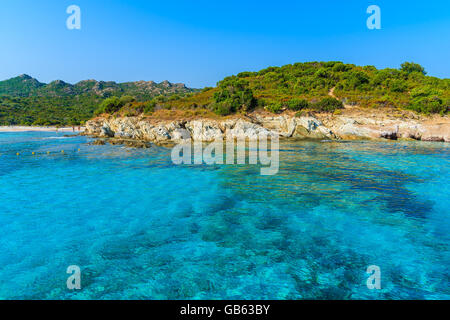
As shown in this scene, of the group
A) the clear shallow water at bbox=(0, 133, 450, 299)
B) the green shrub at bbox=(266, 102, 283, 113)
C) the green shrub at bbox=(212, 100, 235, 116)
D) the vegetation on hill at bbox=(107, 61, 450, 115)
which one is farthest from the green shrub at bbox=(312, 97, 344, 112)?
the clear shallow water at bbox=(0, 133, 450, 299)

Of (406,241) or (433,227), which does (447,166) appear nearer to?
(433,227)

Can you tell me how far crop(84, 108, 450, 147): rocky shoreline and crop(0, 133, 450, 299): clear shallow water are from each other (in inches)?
922

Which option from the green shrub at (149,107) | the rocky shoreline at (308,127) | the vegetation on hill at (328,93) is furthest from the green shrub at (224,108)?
the green shrub at (149,107)

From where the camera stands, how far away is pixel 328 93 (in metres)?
52.0

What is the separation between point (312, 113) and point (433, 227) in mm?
36762

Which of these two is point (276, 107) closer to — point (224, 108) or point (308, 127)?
point (308, 127)

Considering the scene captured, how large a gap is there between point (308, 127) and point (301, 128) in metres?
1.22

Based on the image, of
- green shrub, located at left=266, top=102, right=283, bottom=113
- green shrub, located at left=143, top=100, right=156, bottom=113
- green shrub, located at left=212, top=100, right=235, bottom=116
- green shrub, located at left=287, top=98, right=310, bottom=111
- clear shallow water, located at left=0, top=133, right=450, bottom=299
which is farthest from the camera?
green shrub, located at left=143, top=100, right=156, bottom=113

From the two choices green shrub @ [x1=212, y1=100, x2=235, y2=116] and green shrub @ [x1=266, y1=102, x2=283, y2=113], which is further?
green shrub @ [x1=266, y1=102, x2=283, y2=113]

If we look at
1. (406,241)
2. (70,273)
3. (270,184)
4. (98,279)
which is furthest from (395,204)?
(70,273)

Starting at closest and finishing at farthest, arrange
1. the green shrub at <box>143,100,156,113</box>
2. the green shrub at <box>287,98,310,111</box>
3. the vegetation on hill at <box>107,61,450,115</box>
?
the green shrub at <box>287,98,310,111</box>, the vegetation on hill at <box>107,61,450,115</box>, the green shrub at <box>143,100,156,113</box>

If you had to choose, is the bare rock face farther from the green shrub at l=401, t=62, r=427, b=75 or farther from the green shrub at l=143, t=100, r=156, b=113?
the green shrub at l=401, t=62, r=427, b=75

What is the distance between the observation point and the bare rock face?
3728cm

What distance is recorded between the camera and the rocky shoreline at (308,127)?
1469 inches
